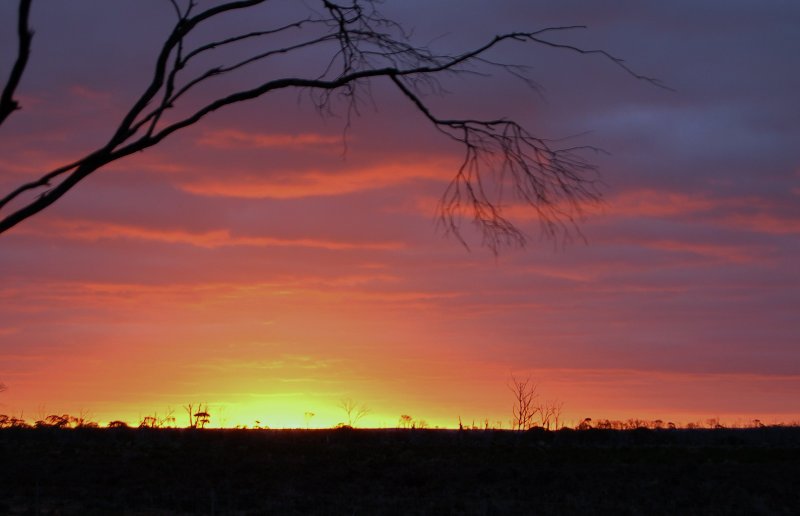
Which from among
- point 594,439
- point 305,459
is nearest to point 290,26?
point 305,459

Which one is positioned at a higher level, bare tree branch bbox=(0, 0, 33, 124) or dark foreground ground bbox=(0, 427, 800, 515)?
bare tree branch bbox=(0, 0, 33, 124)

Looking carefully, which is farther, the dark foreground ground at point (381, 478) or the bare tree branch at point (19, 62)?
the dark foreground ground at point (381, 478)

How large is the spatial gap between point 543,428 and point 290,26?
43183 mm

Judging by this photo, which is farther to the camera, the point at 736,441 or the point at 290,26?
the point at 736,441

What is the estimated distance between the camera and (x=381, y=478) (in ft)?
94.4

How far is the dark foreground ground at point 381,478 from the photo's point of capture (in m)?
22.2

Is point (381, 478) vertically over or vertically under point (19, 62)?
under

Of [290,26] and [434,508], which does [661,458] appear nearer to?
[434,508]

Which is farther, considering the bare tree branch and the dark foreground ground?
the dark foreground ground

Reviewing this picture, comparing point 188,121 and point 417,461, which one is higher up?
point 188,121

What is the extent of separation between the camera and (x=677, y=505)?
2236 cm

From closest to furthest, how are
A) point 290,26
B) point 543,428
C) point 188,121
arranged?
point 188,121, point 290,26, point 543,428

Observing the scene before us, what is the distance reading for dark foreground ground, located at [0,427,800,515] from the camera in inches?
876

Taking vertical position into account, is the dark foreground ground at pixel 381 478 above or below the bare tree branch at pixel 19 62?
below
